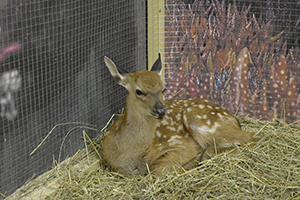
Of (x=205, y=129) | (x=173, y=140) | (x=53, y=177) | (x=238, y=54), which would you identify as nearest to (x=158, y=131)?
(x=173, y=140)

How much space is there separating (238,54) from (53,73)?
2.35 meters

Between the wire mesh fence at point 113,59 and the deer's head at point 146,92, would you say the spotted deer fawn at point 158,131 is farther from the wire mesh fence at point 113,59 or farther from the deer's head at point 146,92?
the wire mesh fence at point 113,59

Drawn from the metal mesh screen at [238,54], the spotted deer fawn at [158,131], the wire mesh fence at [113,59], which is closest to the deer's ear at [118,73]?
the spotted deer fawn at [158,131]

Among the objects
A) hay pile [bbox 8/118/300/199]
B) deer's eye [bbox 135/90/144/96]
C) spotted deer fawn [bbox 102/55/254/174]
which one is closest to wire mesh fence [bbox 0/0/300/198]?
hay pile [bbox 8/118/300/199]

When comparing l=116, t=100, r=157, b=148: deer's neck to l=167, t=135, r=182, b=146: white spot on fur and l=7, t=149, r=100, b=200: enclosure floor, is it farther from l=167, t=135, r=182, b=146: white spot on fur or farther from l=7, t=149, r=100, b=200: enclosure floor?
l=7, t=149, r=100, b=200: enclosure floor

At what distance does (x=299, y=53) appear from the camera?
4.95 m

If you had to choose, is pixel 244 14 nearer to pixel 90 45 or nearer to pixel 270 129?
pixel 270 129

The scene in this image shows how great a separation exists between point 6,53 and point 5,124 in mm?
597

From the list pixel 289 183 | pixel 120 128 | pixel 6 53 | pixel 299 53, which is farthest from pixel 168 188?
pixel 299 53

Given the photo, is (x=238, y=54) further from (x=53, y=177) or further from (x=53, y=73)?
(x=53, y=177)

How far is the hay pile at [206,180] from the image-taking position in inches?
147

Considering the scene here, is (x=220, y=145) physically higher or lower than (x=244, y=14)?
lower

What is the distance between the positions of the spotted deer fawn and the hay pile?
5.9 inches

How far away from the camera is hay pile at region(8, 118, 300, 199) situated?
147 inches
